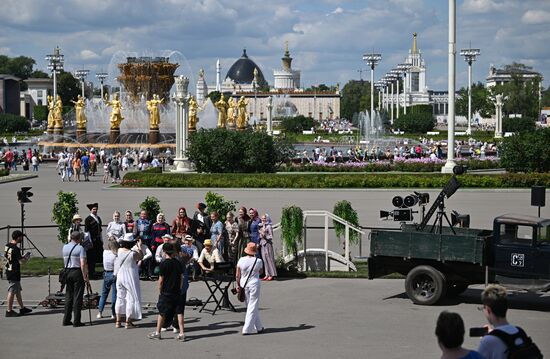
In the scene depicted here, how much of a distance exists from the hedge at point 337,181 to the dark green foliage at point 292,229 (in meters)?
17.7

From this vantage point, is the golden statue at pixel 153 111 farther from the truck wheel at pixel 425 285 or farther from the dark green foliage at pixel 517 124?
the dark green foliage at pixel 517 124

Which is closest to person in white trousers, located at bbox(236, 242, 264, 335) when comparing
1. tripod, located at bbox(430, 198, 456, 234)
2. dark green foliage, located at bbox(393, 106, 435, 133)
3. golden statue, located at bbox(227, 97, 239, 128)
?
tripod, located at bbox(430, 198, 456, 234)

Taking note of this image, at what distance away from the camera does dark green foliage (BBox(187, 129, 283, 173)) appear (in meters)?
39.8

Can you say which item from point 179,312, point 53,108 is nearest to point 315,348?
point 179,312

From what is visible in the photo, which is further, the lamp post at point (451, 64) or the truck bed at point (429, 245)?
the lamp post at point (451, 64)

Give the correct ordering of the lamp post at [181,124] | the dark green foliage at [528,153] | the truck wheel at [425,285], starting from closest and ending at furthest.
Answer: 1. the truck wheel at [425,285]
2. the dark green foliage at [528,153]
3. the lamp post at [181,124]

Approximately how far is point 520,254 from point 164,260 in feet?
18.0

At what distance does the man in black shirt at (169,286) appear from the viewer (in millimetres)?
12125

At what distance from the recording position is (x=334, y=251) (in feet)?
63.4

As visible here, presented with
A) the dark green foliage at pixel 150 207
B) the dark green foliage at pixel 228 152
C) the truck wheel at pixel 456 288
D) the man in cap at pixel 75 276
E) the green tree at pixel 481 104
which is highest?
the green tree at pixel 481 104

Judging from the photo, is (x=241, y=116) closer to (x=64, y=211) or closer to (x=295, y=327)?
(x=64, y=211)

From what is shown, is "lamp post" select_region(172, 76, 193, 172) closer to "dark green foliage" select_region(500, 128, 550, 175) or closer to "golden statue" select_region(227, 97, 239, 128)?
"dark green foliage" select_region(500, 128, 550, 175)

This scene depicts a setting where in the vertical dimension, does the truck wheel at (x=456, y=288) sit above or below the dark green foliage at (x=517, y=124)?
below

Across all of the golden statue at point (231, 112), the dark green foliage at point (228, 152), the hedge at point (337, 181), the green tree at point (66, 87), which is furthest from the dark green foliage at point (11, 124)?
the hedge at point (337, 181)
